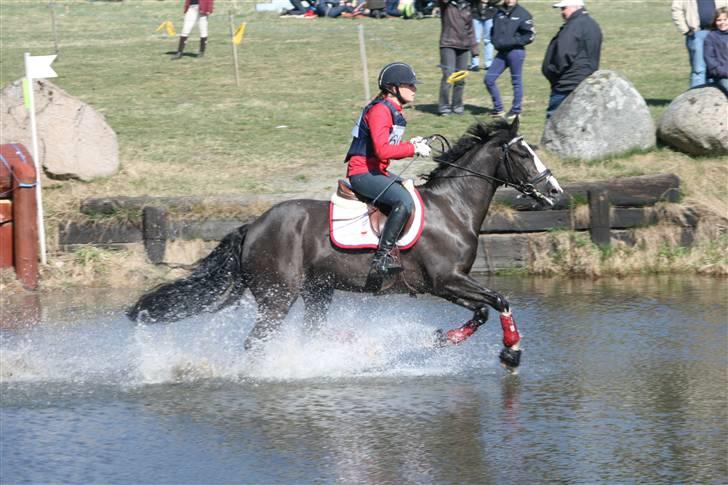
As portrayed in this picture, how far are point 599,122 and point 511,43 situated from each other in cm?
326

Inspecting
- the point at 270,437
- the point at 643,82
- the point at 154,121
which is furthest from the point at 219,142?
the point at 270,437

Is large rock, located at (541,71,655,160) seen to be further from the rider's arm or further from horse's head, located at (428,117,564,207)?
the rider's arm

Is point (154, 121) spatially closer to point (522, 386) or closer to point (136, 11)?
point (522, 386)

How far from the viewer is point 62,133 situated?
14.8 m

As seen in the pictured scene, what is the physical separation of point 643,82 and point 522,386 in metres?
13.4

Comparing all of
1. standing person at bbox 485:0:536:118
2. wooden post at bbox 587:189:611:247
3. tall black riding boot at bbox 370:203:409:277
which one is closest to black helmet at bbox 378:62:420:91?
tall black riding boot at bbox 370:203:409:277

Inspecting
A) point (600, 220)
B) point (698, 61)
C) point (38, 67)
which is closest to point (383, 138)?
point (600, 220)

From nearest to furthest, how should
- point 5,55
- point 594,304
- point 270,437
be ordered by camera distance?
point 270,437 < point 594,304 < point 5,55

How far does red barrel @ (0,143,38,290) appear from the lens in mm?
12742

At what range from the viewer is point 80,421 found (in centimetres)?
810

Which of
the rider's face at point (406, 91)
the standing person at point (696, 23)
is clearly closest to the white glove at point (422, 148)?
the rider's face at point (406, 91)

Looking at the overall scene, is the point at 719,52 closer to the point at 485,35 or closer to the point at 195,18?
the point at 485,35

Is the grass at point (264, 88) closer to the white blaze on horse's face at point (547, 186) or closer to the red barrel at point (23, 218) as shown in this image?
the red barrel at point (23, 218)

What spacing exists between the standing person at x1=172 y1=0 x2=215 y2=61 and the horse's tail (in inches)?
625
